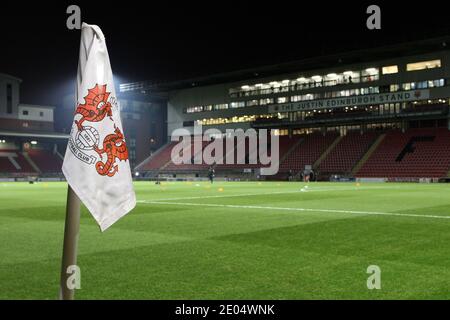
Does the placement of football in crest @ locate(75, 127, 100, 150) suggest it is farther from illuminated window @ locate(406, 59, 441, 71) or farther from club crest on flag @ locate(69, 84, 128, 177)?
illuminated window @ locate(406, 59, 441, 71)

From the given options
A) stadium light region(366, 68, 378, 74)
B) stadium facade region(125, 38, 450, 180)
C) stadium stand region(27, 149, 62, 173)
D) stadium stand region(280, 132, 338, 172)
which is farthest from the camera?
stadium stand region(27, 149, 62, 173)

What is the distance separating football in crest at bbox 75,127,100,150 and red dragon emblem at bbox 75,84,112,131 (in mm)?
50

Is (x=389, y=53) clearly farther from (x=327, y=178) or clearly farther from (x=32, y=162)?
(x=32, y=162)

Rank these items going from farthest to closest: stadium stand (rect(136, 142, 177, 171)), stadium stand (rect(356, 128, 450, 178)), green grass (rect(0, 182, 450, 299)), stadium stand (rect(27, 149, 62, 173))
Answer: stadium stand (rect(27, 149, 62, 173)) → stadium stand (rect(136, 142, 177, 171)) → stadium stand (rect(356, 128, 450, 178)) → green grass (rect(0, 182, 450, 299))

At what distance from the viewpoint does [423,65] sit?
213 ft

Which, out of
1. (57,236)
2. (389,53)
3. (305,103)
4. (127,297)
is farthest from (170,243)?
(305,103)

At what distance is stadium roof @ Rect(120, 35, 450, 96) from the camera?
61.7 metres

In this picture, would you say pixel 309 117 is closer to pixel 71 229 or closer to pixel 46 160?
pixel 46 160

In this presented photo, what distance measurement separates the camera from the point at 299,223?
15156mm

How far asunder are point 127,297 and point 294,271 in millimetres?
2888

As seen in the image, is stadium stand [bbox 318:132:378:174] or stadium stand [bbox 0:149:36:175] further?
stadium stand [bbox 0:149:36:175]

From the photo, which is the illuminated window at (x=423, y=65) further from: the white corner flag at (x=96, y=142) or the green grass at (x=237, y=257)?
the white corner flag at (x=96, y=142)

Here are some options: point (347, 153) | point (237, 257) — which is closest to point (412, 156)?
point (347, 153)

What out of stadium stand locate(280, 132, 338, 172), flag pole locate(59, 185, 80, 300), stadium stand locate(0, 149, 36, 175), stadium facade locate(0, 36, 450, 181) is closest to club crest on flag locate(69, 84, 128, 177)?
flag pole locate(59, 185, 80, 300)
